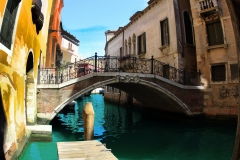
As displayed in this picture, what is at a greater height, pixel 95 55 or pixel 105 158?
pixel 95 55

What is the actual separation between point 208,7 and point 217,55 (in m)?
2.43

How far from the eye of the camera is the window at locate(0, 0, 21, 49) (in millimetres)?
4023

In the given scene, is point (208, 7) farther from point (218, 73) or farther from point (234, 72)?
point (234, 72)

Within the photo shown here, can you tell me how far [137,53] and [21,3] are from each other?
39.3 ft

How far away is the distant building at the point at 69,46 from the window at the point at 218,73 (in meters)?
22.4

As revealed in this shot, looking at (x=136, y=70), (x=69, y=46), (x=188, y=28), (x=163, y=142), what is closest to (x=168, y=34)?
(x=188, y=28)

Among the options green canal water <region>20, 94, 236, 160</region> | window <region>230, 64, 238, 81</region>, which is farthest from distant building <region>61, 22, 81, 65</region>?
window <region>230, 64, 238, 81</region>

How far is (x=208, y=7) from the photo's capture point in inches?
417

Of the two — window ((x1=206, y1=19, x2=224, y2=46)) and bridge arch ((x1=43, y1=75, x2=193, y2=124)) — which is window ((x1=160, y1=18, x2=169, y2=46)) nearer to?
window ((x1=206, y1=19, x2=224, y2=46))

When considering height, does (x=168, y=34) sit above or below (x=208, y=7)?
below

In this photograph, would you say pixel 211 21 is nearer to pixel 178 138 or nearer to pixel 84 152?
pixel 178 138

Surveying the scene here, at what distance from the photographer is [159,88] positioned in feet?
31.9

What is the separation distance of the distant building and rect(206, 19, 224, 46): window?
22.1 metres

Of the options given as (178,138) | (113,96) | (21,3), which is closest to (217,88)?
(178,138)
